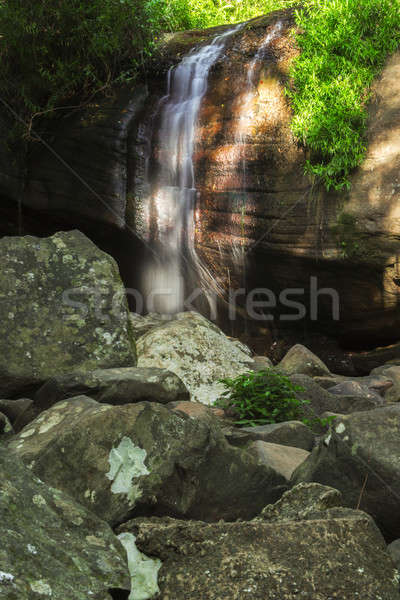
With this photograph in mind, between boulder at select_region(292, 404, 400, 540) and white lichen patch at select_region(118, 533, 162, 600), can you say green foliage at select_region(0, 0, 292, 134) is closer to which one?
boulder at select_region(292, 404, 400, 540)

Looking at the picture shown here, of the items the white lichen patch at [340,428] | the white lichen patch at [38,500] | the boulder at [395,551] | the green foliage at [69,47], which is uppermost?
the green foliage at [69,47]

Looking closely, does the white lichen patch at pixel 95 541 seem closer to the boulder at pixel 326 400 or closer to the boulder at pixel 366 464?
the boulder at pixel 366 464

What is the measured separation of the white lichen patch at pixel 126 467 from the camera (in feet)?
8.22

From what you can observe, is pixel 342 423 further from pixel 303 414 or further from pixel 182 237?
pixel 182 237

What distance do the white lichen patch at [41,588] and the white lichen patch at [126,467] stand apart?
33.9 inches

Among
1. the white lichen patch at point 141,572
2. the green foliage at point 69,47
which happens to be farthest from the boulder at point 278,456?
the green foliage at point 69,47

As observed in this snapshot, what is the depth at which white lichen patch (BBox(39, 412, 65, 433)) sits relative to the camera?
10.6 feet

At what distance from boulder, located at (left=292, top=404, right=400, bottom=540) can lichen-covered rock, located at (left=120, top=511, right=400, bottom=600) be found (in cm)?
60

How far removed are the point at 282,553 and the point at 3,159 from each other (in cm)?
1080

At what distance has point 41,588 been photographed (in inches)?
63.6

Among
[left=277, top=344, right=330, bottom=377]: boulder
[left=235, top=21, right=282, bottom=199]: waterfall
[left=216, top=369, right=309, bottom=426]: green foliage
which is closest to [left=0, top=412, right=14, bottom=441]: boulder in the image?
[left=216, top=369, right=309, bottom=426]: green foliage

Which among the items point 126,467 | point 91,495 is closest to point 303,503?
point 126,467

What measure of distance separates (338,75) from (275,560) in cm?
834

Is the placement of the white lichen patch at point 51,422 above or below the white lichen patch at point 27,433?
above
